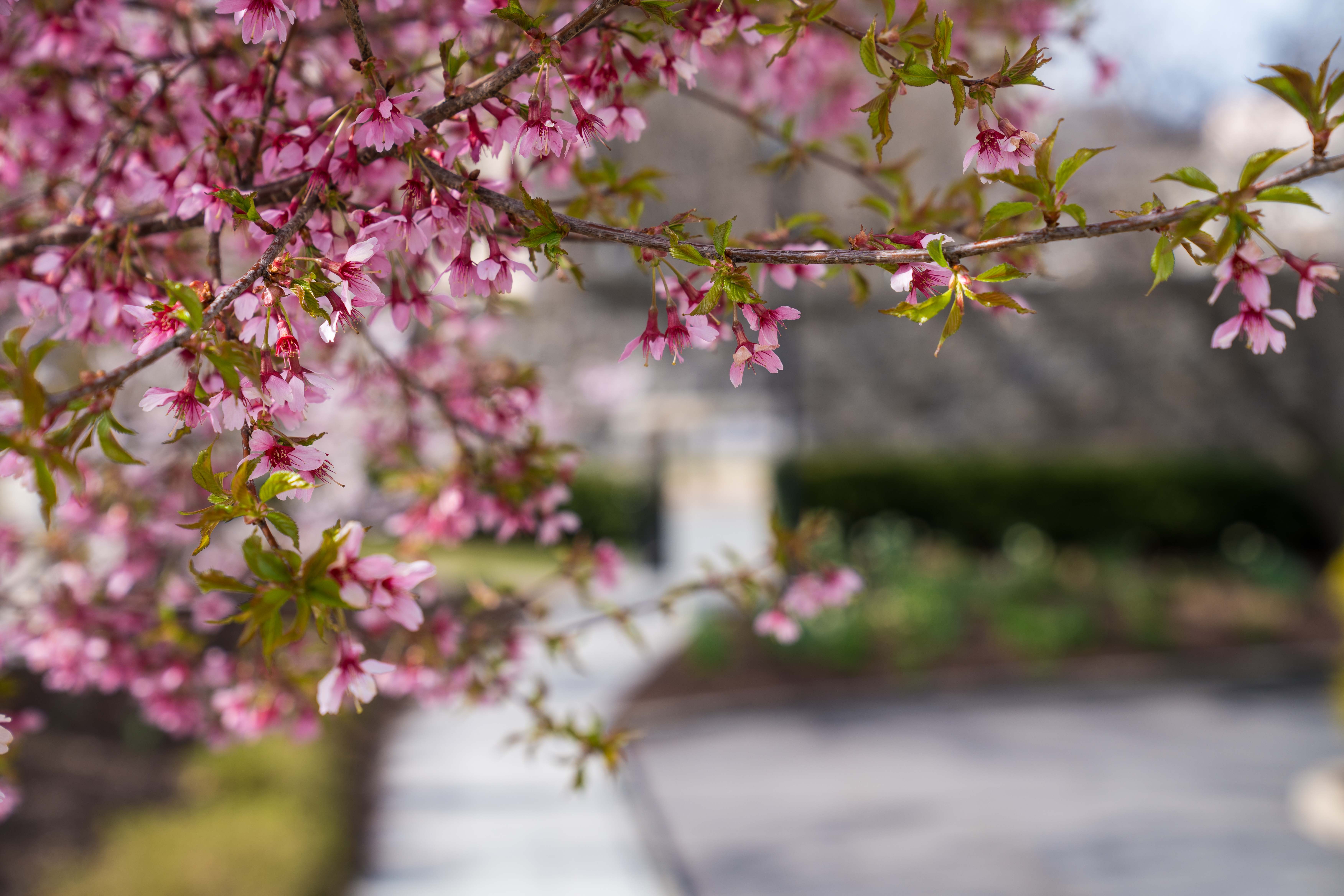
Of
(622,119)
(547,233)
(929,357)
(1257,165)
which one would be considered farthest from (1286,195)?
(929,357)

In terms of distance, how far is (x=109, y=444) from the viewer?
3.23ft

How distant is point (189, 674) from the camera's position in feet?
7.39

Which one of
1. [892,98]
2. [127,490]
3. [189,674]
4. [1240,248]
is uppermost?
[127,490]

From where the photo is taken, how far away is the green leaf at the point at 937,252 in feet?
3.33

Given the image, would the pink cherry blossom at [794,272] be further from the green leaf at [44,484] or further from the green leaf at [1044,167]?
the green leaf at [44,484]

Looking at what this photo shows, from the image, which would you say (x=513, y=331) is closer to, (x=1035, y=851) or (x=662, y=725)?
(x=662, y=725)

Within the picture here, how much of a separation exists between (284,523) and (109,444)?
0.21 metres

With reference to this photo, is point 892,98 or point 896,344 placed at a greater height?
point 896,344

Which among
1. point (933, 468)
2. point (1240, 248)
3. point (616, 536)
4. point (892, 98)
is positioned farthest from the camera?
point (616, 536)

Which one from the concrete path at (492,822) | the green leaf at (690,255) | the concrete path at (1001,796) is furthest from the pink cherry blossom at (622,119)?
the concrete path at (1001,796)

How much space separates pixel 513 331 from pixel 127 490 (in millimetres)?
11010

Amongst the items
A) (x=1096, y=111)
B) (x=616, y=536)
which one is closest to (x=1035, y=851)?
(x=616, y=536)

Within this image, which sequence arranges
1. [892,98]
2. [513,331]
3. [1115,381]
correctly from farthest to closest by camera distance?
[513,331] → [1115,381] → [892,98]

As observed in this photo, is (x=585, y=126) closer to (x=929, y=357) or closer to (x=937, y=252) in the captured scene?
(x=937, y=252)
